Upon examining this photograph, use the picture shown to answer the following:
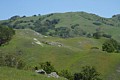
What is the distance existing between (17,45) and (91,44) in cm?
5202

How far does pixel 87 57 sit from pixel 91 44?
2528 inches

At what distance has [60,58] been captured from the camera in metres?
110

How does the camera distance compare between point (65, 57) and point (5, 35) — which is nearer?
point (65, 57)

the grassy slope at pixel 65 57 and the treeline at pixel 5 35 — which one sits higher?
the treeline at pixel 5 35

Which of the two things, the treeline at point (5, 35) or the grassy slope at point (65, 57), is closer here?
the grassy slope at point (65, 57)

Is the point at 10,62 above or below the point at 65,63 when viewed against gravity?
above

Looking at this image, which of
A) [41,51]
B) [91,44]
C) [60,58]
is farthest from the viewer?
[91,44]

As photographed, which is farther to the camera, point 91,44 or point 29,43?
point 91,44

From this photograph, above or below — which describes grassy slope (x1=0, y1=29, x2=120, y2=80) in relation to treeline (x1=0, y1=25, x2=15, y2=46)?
below

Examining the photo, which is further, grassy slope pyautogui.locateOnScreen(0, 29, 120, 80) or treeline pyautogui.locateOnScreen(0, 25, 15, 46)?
treeline pyautogui.locateOnScreen(0, 25, 15, 46)

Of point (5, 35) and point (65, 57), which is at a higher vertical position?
point (5, 35)

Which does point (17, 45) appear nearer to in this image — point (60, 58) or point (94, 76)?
point (60, 58)

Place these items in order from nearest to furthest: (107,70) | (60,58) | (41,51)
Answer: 1. (107,70)
2. (60,58)
3. (41,51)

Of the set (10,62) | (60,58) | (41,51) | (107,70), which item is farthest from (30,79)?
(41,51)
